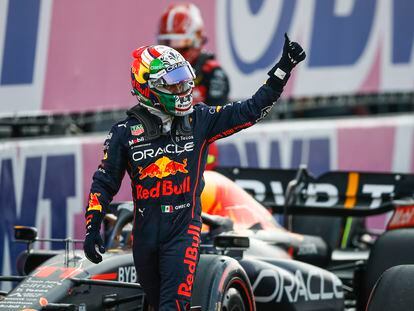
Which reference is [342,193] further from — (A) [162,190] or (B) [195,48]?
(A) [162,190]

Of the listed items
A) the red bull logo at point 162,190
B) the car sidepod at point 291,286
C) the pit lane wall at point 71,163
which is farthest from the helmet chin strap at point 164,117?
the pit lane wall at point 71,163

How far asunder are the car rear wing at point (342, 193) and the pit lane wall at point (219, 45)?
1915 millimetres

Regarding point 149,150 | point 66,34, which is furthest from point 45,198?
point 149,150

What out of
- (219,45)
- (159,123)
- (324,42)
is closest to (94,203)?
(159,123)

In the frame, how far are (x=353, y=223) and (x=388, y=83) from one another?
12.7ft

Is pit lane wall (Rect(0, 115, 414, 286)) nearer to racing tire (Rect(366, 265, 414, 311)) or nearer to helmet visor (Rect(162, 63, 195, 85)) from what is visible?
helmet visor (Rect(162, 63, 195, 85))

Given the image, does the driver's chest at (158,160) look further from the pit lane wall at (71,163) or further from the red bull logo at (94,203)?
the pit lane wall at (71,163)

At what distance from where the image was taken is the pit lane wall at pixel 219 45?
31.5 feet

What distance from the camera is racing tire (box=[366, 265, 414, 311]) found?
20.2 ft

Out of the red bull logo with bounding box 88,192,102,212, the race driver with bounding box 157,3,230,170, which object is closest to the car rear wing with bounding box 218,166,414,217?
the race driver with bounding box 157,3,230,170

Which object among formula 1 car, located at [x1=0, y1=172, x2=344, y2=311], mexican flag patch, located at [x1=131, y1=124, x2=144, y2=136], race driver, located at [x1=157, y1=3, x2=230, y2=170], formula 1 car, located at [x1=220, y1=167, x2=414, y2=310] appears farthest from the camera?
race driver, located at [x1=157, y1=3, x2=230, y2=170]

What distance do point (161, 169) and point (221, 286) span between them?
78 cm

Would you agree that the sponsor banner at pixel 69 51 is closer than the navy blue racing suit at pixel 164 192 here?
No

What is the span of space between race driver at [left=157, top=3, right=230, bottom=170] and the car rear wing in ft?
4.51
